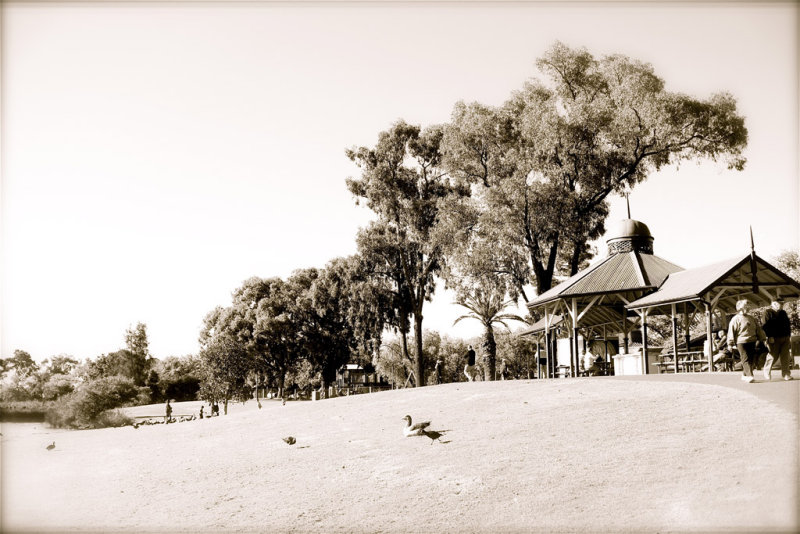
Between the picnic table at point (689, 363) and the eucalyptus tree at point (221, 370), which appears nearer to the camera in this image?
the picnic table at point (689, 363)

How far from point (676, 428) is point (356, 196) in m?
33.6

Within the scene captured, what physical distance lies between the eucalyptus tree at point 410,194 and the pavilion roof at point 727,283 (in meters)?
16.6

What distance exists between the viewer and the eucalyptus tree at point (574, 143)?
116 feet

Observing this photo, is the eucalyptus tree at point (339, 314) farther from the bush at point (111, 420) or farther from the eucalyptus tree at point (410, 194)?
the bush at point (111, 420)

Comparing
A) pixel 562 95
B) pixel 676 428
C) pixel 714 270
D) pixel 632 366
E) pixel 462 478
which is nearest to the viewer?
pixel 462 478

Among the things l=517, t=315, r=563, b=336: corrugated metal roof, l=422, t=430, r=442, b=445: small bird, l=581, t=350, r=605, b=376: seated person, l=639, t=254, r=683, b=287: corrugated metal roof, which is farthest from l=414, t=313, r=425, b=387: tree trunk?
l=422, t=430, r=442, b=445: small bird

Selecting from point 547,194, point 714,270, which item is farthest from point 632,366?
point 547,194

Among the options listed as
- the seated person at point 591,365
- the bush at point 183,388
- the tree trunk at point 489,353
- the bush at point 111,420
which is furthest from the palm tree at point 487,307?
the bush at point 183,388

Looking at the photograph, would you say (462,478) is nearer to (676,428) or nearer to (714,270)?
(676,428)

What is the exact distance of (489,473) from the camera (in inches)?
556

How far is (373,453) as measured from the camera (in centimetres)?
1750

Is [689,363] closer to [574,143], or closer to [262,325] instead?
[574,143]

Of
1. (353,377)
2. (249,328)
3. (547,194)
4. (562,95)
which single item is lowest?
(353,377)

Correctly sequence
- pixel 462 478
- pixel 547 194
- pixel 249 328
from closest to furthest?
pixel 462 478, pixel 547 194, pixel 249 328
